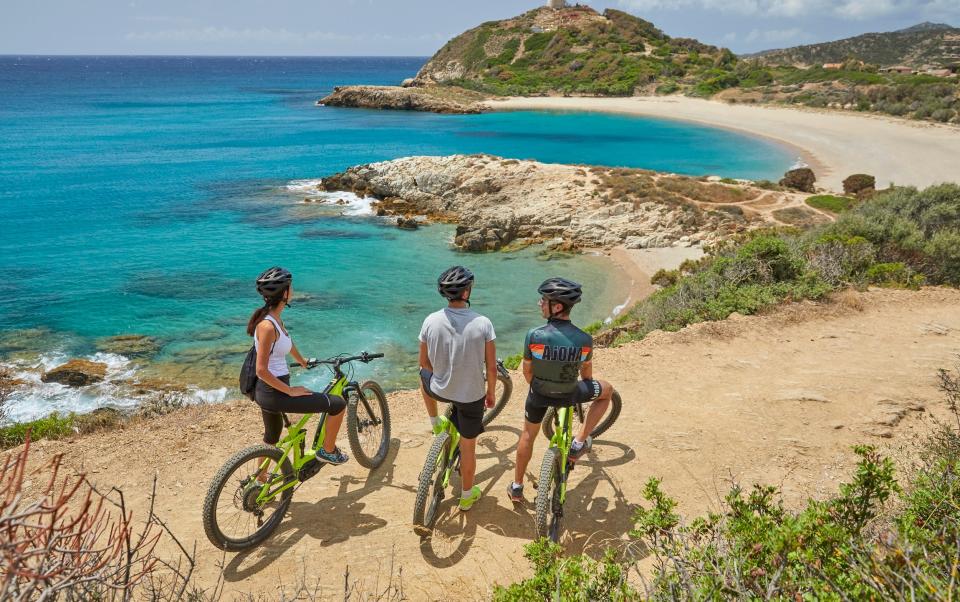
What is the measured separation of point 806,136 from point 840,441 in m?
59.4

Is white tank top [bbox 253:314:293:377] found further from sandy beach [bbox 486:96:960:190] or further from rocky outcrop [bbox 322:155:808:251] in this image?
sandy beach [bbox 486:96:960:190]

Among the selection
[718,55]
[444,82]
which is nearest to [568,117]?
[444,82]

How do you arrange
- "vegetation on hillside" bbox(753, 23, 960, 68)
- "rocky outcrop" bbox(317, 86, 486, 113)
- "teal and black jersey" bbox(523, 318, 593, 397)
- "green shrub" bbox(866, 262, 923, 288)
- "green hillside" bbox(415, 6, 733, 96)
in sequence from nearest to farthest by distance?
1. "teal and black jersey" bbox(523, 318, 593, 397)
2. "green shrub" bbox(866, 262, 923, 288)
3. "rocky outcrop" bbox(317, 86, 486, 113)
4. "green hillside" bbox(415, 6, 733, 96)
5. "vegetation on hillside" bbox(753, 23, 960, 68)

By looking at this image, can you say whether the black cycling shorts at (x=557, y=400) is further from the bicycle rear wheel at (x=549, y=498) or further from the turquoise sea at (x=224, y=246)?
the turquoise sea at (x=224, y=246)

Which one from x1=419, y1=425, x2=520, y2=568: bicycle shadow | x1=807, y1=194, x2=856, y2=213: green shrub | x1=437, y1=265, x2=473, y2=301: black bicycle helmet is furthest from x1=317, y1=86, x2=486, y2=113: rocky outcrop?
x1=437, y1=265, x2=473, y2=301: black bicycle helmet

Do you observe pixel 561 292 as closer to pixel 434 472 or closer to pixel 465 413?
pixel 465 413

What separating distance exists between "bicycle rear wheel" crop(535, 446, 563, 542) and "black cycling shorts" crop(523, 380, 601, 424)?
36cm

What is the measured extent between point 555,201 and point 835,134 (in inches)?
1594

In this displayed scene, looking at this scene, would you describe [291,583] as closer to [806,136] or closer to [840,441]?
[840,441]

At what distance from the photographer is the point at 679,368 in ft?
32.6

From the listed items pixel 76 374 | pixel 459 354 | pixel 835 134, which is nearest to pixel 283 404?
pixel 459 354

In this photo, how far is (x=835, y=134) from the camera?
55688 mm

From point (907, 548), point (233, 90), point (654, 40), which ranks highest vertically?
point (654, 40)

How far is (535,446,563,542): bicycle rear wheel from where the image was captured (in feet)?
17.4
